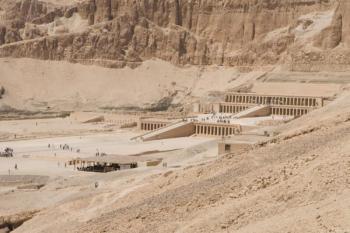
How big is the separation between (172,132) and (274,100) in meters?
15.2

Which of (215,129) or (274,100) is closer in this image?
(215,129)

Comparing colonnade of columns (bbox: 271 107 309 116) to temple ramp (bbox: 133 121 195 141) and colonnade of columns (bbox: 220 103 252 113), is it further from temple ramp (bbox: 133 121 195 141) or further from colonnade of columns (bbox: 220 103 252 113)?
temple ramp (bbox: 133 121 195 141)

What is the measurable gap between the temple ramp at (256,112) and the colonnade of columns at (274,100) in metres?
2.90

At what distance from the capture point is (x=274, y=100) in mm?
77625

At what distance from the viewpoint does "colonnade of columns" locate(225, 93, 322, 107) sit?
245ft

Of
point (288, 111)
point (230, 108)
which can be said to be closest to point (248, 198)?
point (288, 111)

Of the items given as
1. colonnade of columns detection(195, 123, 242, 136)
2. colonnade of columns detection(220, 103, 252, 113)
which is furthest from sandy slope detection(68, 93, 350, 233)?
colonnade of columns detection(220, 103, 252, 113)

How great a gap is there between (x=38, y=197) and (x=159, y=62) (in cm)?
7136

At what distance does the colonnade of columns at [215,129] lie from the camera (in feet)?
210

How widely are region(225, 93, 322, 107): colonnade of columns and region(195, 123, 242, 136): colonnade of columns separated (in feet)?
38.4

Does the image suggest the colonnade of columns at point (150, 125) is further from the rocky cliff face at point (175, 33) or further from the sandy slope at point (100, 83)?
the rocky cliff face at point (175, 33)

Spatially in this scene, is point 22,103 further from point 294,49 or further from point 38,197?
point 38,197

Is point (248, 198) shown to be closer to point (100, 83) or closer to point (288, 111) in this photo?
point (288, 111)

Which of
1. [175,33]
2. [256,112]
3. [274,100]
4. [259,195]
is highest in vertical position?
[175,33]
